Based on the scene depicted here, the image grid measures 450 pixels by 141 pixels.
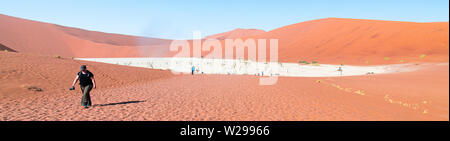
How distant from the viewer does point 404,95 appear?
1101 centimetres

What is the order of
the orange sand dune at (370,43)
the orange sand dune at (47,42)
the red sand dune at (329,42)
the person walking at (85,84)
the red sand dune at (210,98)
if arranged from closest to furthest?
the red sand dune at (210,98) → the person walking at (85,84) → the orange sand dune at (370,43) → the red sand dune at (329,42) → the orange sand dune at (47,42)

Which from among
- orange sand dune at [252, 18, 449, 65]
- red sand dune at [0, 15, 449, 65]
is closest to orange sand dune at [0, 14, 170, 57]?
red sand dune at [0, 15, 449, 65]

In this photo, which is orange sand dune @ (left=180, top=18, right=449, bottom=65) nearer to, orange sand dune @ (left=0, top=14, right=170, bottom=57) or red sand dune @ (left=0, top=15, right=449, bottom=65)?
red sand dune @ (left=0, top=15, right=449, bottom=65)

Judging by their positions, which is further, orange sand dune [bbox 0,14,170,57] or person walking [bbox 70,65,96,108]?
orange sand dune [bbox 0,14,170,57]

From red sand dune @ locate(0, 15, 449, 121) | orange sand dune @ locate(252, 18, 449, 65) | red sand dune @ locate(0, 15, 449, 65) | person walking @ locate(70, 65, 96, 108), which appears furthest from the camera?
red sand dune @ locate(0, 15, 449, 65)

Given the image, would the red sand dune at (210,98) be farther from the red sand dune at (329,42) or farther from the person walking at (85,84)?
the red sand dune at (329,42)

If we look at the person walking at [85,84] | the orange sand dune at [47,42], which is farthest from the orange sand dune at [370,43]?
the orange sand dune at [47,42]

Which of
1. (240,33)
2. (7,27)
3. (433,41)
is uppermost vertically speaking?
(240,33)

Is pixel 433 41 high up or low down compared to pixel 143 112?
up

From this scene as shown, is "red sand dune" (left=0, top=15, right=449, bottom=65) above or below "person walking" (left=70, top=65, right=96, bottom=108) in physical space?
above
